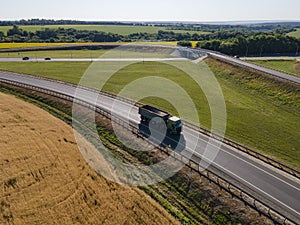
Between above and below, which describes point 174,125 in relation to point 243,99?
above

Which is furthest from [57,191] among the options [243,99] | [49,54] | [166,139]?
[49,54]

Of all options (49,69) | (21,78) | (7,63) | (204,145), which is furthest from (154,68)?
(204,145)

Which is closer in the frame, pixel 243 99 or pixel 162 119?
pixel 162 119

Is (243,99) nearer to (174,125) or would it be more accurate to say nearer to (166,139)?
(174,125)

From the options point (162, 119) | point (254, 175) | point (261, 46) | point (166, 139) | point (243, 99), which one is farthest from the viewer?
point (261, 46)

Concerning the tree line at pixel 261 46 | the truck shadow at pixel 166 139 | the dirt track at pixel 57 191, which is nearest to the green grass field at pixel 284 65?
the tree line at pixel 261 46

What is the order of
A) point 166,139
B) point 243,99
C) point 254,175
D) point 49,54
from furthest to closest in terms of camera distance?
point 49,54, point 243,99, point 166,139, point 254,175

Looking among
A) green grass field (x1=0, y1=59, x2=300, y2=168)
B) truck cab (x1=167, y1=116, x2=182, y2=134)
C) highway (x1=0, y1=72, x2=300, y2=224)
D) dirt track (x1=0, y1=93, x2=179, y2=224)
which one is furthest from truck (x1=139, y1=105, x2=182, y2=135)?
dirt track (x1=0, y1=93, x2=179, y2=224)
